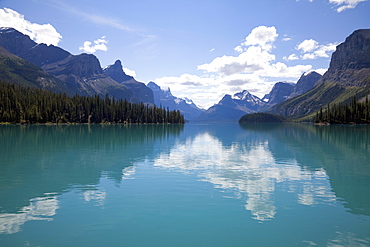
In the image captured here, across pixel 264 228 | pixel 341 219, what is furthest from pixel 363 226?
pixel 264 228

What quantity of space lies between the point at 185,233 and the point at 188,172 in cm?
2046

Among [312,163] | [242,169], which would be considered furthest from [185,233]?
[312,163]

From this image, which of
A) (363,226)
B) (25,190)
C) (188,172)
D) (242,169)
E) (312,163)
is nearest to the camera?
(363,226)

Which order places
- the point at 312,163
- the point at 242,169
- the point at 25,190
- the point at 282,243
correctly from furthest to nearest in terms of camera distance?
the point at 312,163
the point at 242,169
the point at 25,190
the point at 282,243

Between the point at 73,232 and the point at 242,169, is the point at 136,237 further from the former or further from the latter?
A: the point at 242,169

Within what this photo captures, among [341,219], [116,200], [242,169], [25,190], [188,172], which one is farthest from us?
[242,169]

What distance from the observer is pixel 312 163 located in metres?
45.5

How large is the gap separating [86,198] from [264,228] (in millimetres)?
16097

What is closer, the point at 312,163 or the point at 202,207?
the point at 202,207

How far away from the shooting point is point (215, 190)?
27.5m

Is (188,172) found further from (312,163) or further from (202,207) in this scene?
(312,163)

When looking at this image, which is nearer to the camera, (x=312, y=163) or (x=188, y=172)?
(x=188, y=172)

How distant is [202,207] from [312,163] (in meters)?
31.9

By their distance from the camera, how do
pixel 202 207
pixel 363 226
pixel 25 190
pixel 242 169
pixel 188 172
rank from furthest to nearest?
pixel 242 169 < pixel 188 172 < pixel 25 190 < pixel 202 207 < pixel 363 226
